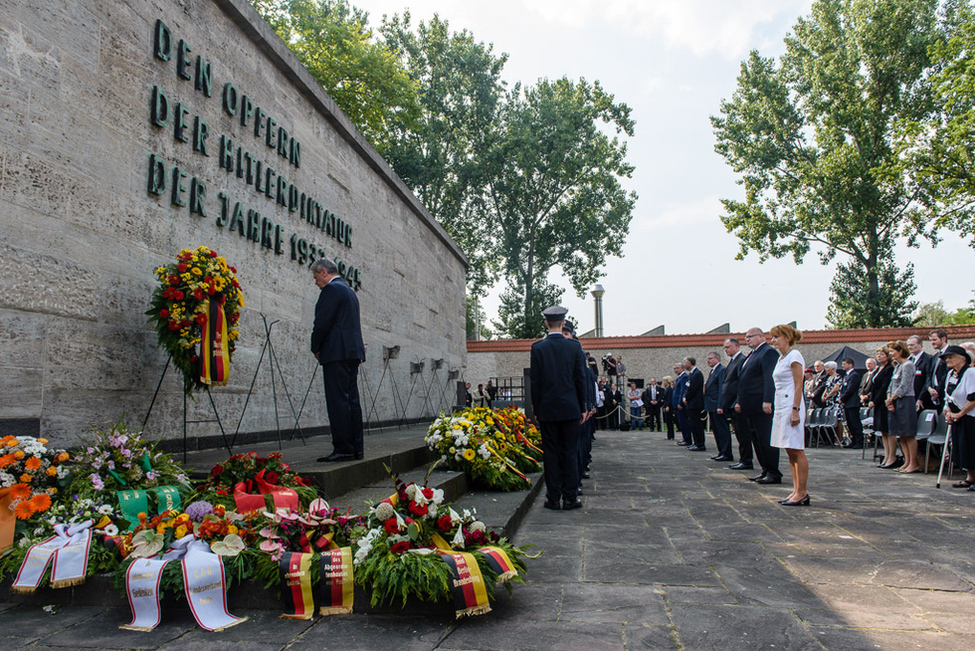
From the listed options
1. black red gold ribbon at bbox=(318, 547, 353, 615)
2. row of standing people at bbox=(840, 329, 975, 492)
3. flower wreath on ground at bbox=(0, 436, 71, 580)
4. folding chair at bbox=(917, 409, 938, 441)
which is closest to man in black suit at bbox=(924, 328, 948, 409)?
row of standing people at bbox=(840, 329, 975, 492)

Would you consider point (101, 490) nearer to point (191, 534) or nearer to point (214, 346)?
→ point (191, 534)

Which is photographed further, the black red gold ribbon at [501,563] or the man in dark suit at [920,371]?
the man in dark suit at [920,371]

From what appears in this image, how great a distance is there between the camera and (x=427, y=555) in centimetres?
319

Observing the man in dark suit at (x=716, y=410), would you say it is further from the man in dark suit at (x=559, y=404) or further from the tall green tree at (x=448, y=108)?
the tall green tree at (x=448, y=108)

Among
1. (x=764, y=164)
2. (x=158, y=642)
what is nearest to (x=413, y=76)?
(x=764, y=164)

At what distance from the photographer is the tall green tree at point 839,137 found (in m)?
27.2

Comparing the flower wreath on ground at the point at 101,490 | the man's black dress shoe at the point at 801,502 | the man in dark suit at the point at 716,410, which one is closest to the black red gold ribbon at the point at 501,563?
the flower wreath on ground at the point at 101,490

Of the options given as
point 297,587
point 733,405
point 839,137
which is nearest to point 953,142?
point 839,137

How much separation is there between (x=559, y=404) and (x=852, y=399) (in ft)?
28.3

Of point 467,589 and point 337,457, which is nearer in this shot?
point 467,589

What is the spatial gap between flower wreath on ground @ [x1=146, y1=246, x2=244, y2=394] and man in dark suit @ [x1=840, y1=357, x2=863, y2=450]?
1058 centimetres

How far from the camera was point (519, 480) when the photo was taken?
19.6ft

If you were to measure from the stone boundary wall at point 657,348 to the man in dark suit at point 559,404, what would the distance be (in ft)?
51.3

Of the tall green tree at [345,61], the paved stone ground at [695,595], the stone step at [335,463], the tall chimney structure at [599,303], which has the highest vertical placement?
the tall green tree at [345,61]
